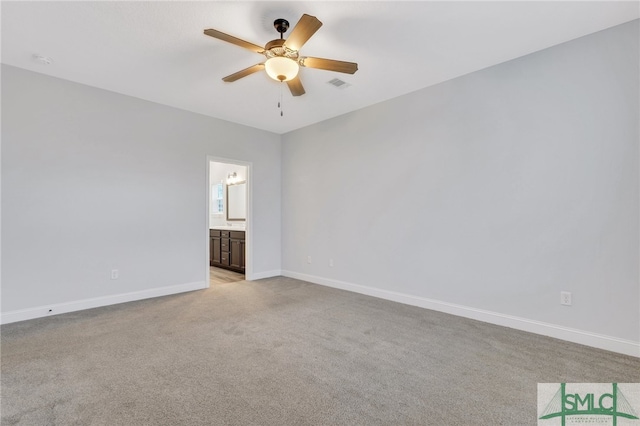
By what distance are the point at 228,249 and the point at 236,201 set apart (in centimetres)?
118

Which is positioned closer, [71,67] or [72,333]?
[72,333]

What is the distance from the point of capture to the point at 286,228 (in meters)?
5.60

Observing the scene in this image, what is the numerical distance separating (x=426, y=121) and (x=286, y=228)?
10.0ft

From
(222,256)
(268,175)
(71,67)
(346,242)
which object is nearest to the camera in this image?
(71,67)

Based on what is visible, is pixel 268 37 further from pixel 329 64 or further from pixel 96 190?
pixel 96 190

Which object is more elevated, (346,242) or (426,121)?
(426,121)

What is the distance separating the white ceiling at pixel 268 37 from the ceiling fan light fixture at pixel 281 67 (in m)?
0.33

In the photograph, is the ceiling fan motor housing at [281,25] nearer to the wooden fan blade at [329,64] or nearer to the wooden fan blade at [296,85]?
the wooden fan blade at [329,64]

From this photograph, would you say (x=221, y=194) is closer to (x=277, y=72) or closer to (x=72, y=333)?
(x=72, y=333)

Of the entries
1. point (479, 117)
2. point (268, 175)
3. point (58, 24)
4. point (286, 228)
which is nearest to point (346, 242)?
point (286, 228)

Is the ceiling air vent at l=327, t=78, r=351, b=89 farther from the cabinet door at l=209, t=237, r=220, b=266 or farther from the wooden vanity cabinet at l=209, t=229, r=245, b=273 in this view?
the cabinet door at l=209, t=237, r=220, b=266

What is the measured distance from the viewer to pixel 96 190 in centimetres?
370

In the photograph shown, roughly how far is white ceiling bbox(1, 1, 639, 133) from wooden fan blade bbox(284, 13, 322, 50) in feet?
0.96

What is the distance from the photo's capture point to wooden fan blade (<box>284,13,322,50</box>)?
1.96 meters
